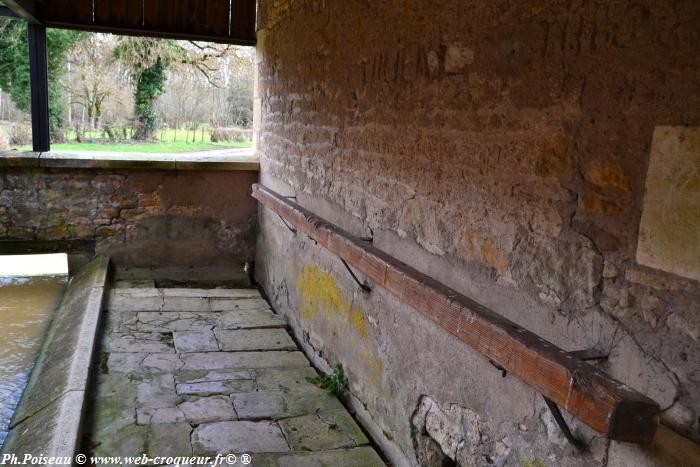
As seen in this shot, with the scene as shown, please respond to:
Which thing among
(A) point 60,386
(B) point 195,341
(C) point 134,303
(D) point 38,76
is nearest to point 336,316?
(B) point 195,341

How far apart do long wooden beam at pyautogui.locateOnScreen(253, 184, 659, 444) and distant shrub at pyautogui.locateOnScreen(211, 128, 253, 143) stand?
9.40 meters

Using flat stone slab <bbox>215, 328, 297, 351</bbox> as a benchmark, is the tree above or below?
above

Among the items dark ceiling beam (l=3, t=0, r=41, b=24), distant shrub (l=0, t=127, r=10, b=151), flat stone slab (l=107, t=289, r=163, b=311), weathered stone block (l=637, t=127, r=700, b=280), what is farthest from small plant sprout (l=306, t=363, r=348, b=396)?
distant shrub (l=0, t=127, r=10, b=151)

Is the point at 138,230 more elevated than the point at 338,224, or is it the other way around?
the point at 338,224

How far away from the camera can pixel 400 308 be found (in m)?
2.77

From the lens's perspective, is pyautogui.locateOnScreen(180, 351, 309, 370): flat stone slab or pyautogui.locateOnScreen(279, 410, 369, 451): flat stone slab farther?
pyautogui.locateOnScreen(180, 351, 309, 370): flat stone slab

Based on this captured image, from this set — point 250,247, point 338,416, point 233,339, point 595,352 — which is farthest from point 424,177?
point 250,247

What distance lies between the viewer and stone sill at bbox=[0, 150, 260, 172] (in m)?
5.41

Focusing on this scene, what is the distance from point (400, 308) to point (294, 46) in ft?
8.51

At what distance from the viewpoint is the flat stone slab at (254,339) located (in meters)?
4.24

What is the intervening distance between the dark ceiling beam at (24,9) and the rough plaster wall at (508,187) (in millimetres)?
2869

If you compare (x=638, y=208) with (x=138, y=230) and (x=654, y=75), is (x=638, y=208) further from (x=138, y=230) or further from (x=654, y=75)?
(x=138, y=230)

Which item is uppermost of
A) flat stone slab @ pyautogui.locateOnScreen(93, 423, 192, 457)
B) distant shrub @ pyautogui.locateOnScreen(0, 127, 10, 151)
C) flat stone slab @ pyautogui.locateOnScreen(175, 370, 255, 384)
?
distant shrub @ pyautogui.locateOnScreen(0, 127, 10, 151)

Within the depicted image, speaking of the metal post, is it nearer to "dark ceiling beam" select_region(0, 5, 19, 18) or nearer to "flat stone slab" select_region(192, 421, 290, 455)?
"dark ceiling beam" select_region(0, 5, 19, 18)
